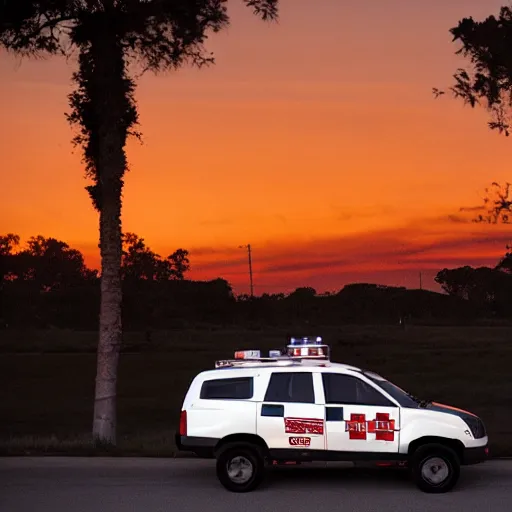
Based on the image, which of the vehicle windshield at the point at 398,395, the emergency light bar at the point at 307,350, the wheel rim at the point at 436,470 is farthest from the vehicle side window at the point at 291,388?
the wheel rim at the point at 436,470

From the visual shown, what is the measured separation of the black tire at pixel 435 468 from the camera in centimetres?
1337

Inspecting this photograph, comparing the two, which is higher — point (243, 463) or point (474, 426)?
point (474, 426)

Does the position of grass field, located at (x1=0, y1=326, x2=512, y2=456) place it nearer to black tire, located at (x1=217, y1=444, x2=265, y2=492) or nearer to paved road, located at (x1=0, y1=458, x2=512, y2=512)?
paved road, located at (x1=0, y1=458, x2=512, y2=512)

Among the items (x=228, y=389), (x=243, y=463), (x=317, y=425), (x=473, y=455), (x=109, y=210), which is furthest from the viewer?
(x=109, y=210)

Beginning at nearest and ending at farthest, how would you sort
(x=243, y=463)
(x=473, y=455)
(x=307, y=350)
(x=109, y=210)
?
(x=473, y=455) → (x=243, y=463) → (x=307, y=350) → (x=109, y=210)

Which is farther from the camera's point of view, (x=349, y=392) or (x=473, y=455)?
(x=349, y=392)

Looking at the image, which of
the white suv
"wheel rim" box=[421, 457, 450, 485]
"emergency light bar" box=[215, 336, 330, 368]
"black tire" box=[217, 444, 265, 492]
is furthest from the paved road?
"emergency light bar" box=[215, 336, 330, 368]

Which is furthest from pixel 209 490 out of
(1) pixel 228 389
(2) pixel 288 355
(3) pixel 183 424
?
(2) pixel 288 355

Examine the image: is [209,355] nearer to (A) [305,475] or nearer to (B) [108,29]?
(B) [108,29]

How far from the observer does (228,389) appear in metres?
13.8

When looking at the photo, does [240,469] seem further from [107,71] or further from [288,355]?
[107,71]

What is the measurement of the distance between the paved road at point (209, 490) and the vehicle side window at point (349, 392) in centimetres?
126

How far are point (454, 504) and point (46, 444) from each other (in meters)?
8.59

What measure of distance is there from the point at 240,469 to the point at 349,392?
187 cm
